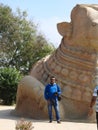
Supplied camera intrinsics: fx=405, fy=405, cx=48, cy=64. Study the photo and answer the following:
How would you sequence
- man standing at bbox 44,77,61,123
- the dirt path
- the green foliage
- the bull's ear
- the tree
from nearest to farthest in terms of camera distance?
1. the dirt path
2. man standing at bbox 44,77,61,123
3. the bull's ear
4. the green foliage
5. the tree

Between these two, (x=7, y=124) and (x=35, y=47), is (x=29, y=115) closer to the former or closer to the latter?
(x=7, y=124)

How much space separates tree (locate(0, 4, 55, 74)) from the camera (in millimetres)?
35312

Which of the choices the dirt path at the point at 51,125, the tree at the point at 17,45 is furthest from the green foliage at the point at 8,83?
the tree at the point at 17,45

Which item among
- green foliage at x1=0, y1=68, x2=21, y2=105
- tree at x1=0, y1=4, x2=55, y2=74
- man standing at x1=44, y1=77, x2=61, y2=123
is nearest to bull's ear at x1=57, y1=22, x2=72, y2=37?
man standing at x1=44, y1=77, x2=61, y2=123

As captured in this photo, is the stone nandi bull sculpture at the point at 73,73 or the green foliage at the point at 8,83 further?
Result: the green foliage at the point at 8,83

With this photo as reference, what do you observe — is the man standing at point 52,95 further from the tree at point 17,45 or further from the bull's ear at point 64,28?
the tree at point 17,45

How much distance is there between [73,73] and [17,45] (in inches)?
927

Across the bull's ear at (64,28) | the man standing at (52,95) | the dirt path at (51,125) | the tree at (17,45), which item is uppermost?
the bull's ear at (64,28)

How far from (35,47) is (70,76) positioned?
23.8m

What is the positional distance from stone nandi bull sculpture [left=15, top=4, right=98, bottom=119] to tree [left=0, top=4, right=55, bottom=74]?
21977 mm

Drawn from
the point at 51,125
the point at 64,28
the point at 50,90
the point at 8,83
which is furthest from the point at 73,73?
the point at 8,83

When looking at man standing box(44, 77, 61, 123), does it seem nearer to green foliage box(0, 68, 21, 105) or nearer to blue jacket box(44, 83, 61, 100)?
blue jacket box(44, 83, 61, 100)

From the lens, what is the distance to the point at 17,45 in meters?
35.7

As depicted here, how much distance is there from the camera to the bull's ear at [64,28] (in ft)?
43.2
